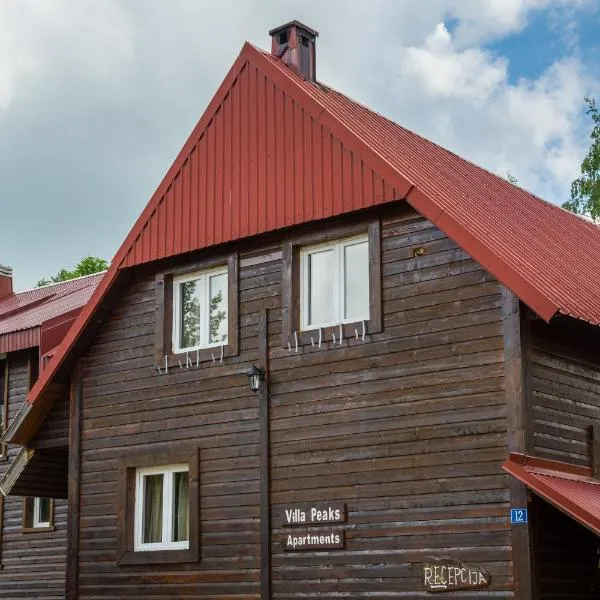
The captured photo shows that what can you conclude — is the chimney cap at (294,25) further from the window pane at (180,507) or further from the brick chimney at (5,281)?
the brick chimney at (5,281)

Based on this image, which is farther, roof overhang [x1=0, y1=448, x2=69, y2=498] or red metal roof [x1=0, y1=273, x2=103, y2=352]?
red metal roof [x1=0, y1=273, x2=103, y2=352]

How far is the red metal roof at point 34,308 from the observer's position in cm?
2717

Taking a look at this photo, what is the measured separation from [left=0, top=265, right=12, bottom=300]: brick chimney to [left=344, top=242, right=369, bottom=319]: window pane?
2124cm

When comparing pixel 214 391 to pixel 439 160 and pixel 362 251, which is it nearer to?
pixel 362 251

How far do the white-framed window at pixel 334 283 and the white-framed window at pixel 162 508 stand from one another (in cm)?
324

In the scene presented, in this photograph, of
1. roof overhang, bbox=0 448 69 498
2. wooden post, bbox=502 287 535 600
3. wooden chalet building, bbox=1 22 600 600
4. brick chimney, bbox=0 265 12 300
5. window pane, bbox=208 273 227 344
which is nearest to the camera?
wooden post, bbox=502 287 535 600

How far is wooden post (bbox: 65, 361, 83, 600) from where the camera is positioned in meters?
19.4

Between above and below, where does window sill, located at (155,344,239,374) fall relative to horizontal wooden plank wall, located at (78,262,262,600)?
above

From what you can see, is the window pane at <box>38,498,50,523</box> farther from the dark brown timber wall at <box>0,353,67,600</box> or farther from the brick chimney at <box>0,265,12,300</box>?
the brick chimney at <box>0,265,12,300</box>

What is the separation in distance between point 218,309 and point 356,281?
262 cm

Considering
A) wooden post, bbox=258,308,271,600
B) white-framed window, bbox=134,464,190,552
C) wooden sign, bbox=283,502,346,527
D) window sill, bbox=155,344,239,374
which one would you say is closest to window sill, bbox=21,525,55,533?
white-framed window, bbox=134,464,190,552

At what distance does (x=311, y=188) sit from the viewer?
17.2 meters

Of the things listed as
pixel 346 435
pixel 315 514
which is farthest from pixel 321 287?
pixel 315 514

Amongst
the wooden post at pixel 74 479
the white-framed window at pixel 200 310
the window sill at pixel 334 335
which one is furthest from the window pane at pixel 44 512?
the window sill at pixel 334 335
